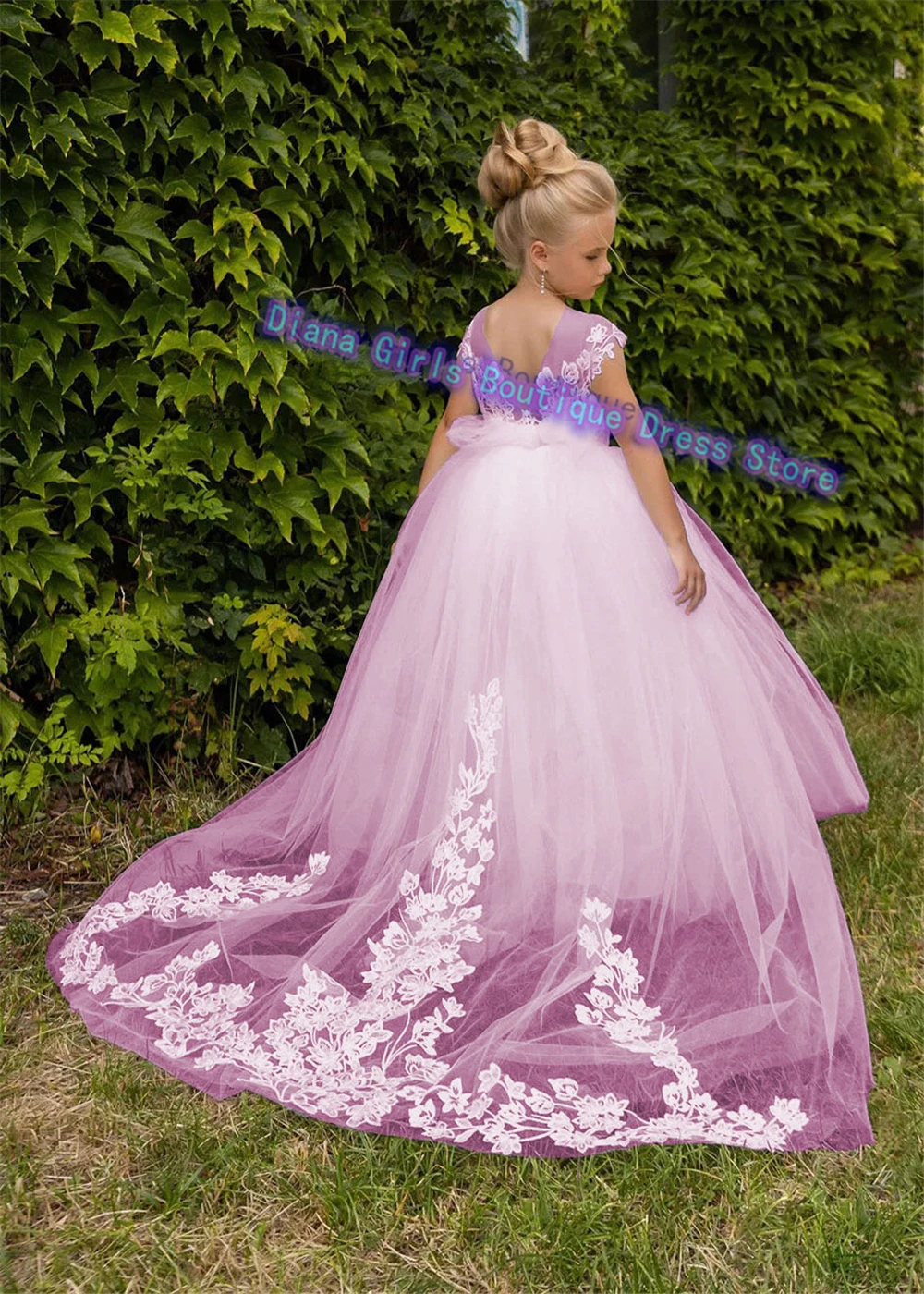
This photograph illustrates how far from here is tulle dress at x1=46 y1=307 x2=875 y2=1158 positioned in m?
2.27

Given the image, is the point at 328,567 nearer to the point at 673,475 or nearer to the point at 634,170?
the point at 673,475

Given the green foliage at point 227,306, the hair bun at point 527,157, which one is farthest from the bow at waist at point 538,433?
the green foliage at point 227,306

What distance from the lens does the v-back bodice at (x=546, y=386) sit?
2.63 m

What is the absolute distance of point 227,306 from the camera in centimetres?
339

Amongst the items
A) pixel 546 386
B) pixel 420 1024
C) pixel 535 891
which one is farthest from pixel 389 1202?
pixel 546 386

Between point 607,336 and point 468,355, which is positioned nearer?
point 607,336

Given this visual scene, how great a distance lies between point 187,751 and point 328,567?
0.73 metres

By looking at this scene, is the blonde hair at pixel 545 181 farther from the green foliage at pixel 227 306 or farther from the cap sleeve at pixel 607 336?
the green foliage at pixel 227 306

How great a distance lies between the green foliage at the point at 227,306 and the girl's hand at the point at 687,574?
119 cm

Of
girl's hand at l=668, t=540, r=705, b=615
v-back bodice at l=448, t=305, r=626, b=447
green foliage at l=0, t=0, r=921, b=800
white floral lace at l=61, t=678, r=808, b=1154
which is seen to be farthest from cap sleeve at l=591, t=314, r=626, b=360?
green foliage at l=0, t=0, r=921, b=800

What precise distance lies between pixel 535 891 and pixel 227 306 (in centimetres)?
194

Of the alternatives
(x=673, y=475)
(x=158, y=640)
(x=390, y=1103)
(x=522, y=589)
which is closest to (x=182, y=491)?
(x=158, y=640)

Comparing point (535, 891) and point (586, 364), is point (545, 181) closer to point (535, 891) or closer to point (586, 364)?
point (586, 364)

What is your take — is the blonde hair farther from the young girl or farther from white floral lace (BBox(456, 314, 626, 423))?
white floral lace (BBox(456, 314, 626, 423))
